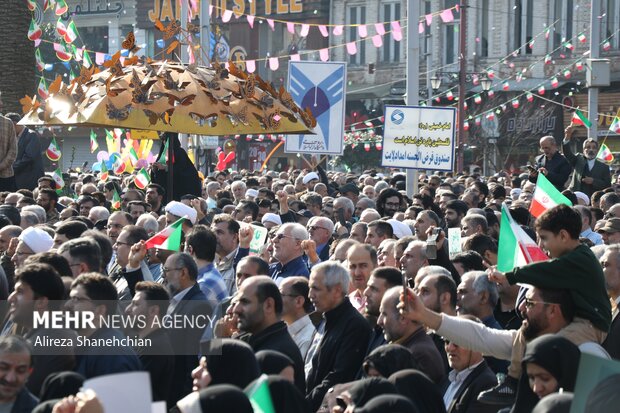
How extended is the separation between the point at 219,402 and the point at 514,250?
3.10 metres

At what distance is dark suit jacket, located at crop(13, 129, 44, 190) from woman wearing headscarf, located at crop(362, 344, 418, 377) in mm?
10680

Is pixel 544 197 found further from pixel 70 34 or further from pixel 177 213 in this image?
pixel 70 34

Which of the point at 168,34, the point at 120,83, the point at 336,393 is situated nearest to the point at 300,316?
the point at 336,393

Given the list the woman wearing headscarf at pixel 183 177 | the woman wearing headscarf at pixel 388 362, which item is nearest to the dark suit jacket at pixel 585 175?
the woman wearing headscarf at pixel 183 177

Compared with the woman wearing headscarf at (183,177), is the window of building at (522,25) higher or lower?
higher

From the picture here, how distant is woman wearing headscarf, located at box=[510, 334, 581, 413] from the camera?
5.53 meters

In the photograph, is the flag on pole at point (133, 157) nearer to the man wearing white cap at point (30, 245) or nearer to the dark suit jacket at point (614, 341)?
the man wearing white cap at point (30, 245)

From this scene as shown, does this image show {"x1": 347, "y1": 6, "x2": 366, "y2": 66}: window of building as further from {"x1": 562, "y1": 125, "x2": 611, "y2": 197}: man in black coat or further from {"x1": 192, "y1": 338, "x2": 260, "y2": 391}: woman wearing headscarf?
{"x1": 192, "y1": 338, "x2": 260, "y2": 391}: woman wearing headscarf

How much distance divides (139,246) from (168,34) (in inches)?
159

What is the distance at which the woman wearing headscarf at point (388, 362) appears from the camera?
6.21 metres

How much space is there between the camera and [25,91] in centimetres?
1855

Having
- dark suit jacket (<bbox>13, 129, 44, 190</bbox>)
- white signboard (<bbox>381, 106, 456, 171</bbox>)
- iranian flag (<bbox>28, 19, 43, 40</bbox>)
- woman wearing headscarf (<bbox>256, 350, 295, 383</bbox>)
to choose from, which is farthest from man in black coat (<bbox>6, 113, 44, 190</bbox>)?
woman wearing headscarf (<bbox>256, 350, 295, 383</bbox>)

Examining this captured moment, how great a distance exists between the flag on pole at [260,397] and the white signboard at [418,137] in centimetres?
1147

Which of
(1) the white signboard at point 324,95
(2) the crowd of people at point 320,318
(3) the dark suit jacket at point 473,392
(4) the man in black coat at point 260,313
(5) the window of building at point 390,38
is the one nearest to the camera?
(2) the crowd of people at point 320,318
